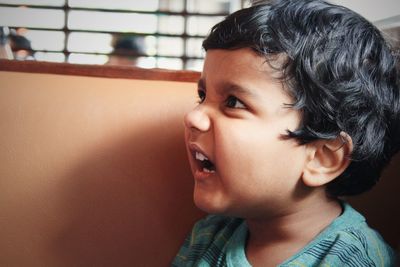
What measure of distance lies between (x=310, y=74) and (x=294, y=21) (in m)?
0.09

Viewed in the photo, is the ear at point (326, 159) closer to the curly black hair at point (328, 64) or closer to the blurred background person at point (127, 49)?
the curly black hair at point (328, 64)

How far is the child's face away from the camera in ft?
1.74

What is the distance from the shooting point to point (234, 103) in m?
0.56

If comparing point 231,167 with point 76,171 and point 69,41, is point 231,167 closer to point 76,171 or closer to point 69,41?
point 76,171

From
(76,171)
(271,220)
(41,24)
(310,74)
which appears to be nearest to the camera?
(310,74)

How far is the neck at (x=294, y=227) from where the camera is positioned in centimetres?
60

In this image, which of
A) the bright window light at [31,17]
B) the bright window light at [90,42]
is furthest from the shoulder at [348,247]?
the bright window light at [31,17]

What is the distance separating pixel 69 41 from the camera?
65.2 inches

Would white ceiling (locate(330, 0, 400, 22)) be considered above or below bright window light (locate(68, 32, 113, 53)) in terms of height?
above

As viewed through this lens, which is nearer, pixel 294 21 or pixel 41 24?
pixel 294 21

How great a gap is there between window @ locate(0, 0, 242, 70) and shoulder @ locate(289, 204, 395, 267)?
1.06 m

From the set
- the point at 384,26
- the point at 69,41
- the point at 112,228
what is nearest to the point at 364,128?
the point at 384,26

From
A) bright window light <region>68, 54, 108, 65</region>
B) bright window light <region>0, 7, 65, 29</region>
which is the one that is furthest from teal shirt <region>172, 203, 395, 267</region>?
bright window light <region>0, 7, 65, 29</region>

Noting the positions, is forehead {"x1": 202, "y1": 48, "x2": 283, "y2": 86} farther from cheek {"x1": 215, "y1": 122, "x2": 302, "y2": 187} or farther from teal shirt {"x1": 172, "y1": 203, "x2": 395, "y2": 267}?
teal shirt {"x1": 172, "y1": 203, "x2": 395, "y2": 267}
